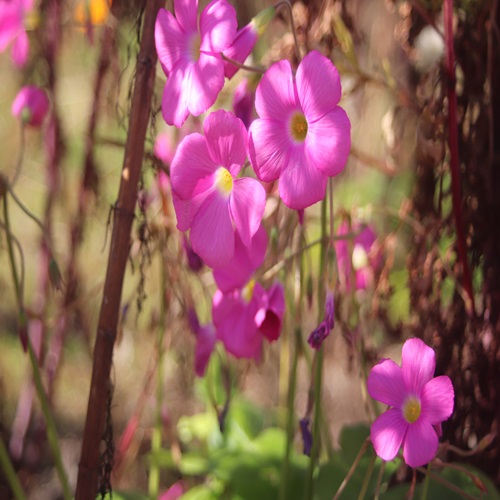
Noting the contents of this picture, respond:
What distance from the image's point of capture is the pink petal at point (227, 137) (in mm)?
625

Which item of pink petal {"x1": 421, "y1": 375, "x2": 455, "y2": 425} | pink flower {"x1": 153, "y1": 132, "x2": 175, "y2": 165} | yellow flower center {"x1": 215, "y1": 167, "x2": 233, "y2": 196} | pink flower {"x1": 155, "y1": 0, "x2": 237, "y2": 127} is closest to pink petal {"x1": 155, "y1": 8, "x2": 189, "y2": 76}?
pink flower {"x1": 155, "y1": 0, "x2": 237, "y2": 127}

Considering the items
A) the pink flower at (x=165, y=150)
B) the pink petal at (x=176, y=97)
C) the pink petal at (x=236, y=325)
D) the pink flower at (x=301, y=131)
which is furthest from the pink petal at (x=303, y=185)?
the pink flower at (x=165, y=150)

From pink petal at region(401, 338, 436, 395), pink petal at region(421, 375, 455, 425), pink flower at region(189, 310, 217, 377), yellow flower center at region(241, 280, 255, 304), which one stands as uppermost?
yellow flower center at region(241, 280, 255, 304)

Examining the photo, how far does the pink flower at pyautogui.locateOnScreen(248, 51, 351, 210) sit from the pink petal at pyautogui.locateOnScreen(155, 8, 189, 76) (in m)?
0.11

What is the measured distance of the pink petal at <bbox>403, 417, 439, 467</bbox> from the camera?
60 centimetres

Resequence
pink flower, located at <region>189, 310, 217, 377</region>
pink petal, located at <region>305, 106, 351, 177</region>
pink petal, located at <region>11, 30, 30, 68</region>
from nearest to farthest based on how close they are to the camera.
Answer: pink petal, located at <region>305, 106, 351, 177</region> → pink flower, located at <region>189, 310, 217, 377</region> → pink petal, located at <region>11, 30, 30, 68</region>

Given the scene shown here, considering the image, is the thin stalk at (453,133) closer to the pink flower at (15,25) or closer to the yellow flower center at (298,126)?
the yellow flower center at (298,126)

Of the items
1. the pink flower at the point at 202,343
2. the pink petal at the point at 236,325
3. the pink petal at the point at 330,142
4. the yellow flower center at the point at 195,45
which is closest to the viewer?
the pink petal at the point at 330,142

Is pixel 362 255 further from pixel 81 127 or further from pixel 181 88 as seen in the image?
pixel 81 127

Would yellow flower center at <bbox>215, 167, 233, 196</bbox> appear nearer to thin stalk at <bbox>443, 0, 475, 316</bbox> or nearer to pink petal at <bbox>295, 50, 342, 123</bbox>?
pink petal at <bbox>295, 50, 342, 123</bbox>

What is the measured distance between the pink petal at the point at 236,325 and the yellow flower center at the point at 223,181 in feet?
0.55

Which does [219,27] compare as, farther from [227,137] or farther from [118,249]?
[118,249]

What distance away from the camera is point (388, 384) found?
25.0 inches

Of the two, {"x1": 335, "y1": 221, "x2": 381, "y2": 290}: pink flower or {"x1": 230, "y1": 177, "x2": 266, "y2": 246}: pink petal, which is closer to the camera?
{"x1": 230, "y1": 177, "x2": 266, "y2": 246}: pink petal
